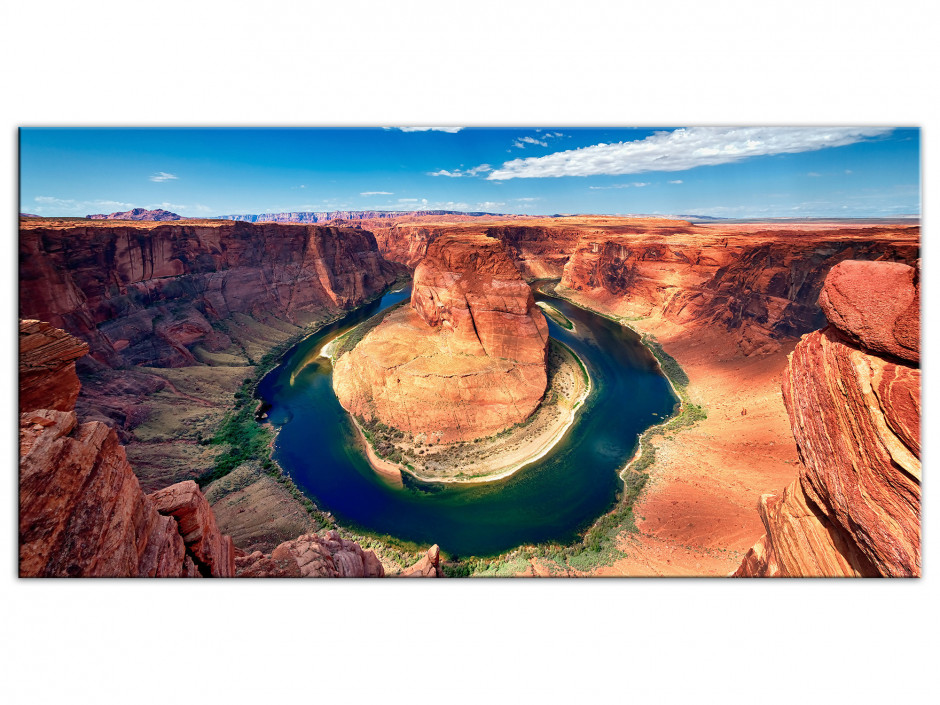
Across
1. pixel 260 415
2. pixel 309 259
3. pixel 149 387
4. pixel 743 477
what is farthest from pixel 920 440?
pixel 309 259

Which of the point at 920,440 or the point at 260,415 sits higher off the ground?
the point at 920,440

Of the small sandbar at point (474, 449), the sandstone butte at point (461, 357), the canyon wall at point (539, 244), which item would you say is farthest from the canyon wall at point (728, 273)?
the small sandbar at point (474, 449)

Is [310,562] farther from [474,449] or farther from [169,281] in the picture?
[169,281]

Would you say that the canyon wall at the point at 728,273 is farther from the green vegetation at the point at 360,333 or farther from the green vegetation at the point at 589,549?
the green vegetation at the point at 360,333

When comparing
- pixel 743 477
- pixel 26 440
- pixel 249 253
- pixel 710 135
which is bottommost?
pixel 743 477

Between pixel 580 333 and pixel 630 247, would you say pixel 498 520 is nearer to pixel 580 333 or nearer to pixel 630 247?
pixel 580 333

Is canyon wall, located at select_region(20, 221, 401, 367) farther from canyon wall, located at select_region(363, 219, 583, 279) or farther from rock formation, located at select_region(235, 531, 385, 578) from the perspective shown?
canyon wall, located at select_region(363, 219, 583, 279)
